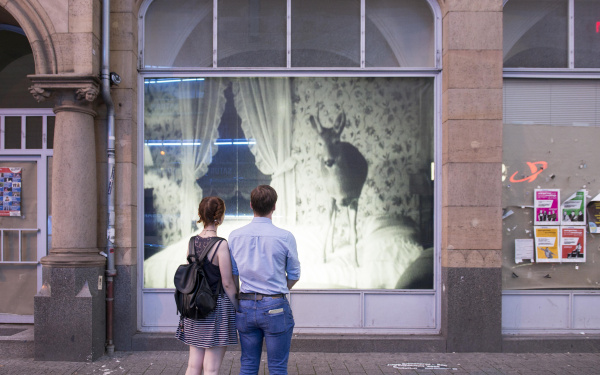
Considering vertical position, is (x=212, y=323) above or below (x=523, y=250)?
below

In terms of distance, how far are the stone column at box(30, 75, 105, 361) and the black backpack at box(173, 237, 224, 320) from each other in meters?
2.69

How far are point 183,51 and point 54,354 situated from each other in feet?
13.5

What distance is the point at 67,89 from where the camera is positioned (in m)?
6.27

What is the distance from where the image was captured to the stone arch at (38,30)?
6.31 meters

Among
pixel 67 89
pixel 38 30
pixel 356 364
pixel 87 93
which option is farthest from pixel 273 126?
pixel 356 364

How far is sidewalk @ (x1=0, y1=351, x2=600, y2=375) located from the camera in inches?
228

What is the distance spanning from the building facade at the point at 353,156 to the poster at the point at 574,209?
0.03 metres

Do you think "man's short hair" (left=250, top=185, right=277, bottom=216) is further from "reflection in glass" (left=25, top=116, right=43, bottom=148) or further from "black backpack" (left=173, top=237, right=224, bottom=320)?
"reflection in glass" (left=25, top=116, right=43, bottom=148)

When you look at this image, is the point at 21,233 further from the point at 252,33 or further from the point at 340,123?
the point at 340,123

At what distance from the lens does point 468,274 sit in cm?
654

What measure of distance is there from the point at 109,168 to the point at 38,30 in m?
1.86

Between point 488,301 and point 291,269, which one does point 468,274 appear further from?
point 291,269

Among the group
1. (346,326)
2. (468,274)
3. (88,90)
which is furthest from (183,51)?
(468,274)

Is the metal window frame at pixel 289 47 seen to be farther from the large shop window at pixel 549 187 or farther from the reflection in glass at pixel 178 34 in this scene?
the large shop window at pixel 549 187
